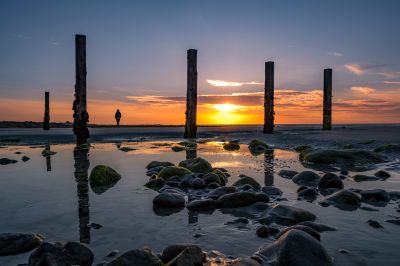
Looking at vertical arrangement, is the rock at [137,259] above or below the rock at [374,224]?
above

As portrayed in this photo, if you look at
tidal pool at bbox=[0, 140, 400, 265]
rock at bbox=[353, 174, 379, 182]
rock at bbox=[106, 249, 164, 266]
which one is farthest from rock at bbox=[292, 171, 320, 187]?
rock at bbox=[106, 249, 164, 266]

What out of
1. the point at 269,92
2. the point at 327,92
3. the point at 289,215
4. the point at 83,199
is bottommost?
the point at 83,199

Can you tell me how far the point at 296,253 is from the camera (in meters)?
2.00

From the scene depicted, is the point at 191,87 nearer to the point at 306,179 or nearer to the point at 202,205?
the point at 306,179

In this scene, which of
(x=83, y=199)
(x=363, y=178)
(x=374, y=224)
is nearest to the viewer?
(x=374, y=224)

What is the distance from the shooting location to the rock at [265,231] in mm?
2573

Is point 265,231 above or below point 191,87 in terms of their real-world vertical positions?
below

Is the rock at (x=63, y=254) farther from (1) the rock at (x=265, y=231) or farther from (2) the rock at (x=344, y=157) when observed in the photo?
(2) the rock at (x=344, y=157)

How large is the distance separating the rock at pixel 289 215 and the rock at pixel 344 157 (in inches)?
181

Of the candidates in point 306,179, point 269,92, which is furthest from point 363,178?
point 269,92

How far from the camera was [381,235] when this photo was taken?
8.40ft

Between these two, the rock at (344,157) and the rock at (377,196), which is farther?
the rock at (344,157)

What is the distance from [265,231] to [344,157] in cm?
542

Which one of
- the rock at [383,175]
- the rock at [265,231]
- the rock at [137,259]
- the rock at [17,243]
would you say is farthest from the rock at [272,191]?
the rock at [17,243]
